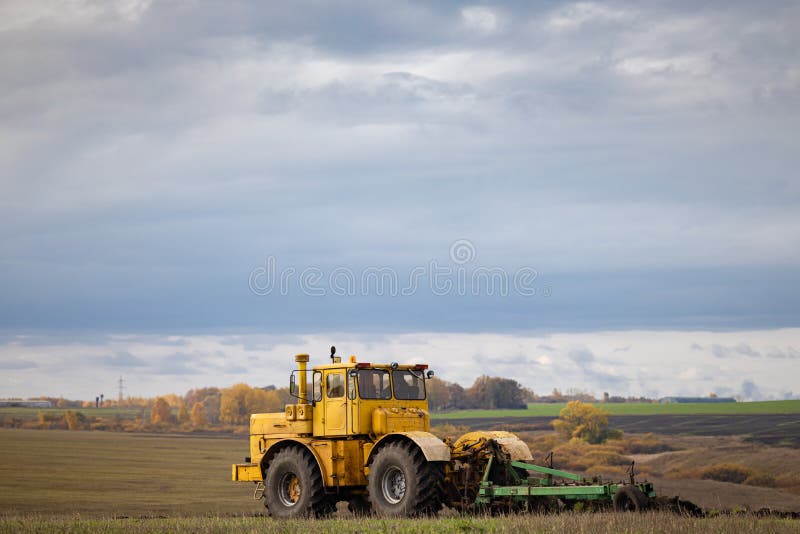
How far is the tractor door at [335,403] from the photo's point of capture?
24.0m

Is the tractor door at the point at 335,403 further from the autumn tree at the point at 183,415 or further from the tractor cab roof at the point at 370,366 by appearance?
the autumn tree at the point at 183,415

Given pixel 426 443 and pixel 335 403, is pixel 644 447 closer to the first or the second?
pixel 335 403

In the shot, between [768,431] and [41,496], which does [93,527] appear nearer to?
[41,496]

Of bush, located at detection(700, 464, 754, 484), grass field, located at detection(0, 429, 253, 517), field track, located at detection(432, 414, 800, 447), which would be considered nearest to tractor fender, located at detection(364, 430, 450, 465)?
grass field, located at detection(0, 429, 253, 517)

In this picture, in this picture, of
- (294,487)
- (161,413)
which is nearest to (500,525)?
(294,487)

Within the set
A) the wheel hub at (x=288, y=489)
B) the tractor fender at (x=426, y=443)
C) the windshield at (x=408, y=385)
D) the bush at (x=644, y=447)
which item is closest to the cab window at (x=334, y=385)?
the windshield at (x=408, y=385)

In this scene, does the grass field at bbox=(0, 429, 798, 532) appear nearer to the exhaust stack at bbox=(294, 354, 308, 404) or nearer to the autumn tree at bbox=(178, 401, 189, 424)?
the exhaust stack at bbox=(294, 354, 308, 404)

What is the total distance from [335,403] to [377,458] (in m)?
2.28

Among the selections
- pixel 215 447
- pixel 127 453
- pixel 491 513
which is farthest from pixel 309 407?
pixel 215 447

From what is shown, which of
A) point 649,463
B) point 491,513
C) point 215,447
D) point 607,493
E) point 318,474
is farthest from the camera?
point 215,447

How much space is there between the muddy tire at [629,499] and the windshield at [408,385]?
6.75 metres

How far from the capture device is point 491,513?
70.9ft

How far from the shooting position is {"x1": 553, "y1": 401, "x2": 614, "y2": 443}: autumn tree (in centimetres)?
7506

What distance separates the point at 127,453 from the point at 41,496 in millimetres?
41845
